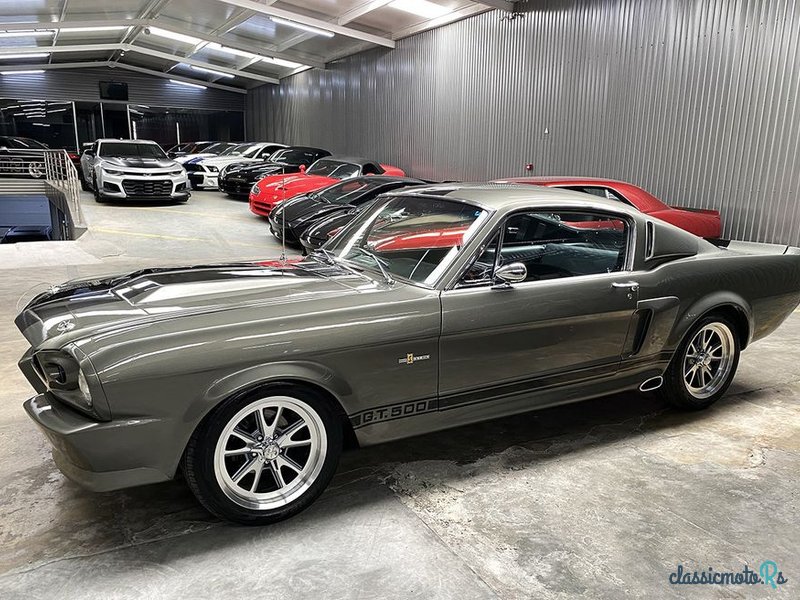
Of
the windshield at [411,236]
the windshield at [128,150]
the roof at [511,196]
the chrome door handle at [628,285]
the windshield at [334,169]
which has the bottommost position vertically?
the chrome door handle at [628,285]

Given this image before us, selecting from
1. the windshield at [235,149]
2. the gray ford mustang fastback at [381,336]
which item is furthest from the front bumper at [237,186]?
the gray ford mustang fastback at [381,336]

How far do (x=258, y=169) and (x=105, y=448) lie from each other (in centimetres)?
1414

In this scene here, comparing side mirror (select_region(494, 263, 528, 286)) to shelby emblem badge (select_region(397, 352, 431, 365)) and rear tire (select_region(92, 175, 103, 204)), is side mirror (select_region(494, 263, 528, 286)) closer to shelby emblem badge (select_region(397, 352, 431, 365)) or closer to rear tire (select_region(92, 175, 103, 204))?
shelby emblem badge (select_region(397, 352, 431, 365))

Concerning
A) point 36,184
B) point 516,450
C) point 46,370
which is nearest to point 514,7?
point 516,450

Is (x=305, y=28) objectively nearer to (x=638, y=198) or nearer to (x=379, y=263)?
(x=638, y=198)

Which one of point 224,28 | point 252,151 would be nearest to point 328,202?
point 252,151

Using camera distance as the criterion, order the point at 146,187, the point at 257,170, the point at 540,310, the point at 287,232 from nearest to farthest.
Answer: the point at 540,310, the point at 287,232, the point at 146,187, the point at 257,170

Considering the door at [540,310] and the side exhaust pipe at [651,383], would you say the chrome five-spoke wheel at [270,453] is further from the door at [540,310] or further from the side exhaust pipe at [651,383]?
the side exhaust pipe at [651,383]

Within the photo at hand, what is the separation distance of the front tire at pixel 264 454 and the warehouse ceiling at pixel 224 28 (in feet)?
39.7

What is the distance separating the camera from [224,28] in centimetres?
1859

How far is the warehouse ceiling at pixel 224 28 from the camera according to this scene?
15.3m

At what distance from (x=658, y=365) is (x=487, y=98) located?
1139 cm

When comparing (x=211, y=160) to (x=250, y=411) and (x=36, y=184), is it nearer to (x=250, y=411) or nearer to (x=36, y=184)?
(x=36, y=184)

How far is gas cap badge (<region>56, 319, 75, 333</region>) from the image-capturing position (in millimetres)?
2675
